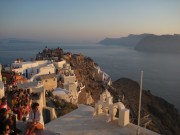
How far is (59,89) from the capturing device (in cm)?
2364

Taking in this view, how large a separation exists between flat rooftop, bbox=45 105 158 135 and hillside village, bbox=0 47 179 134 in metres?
0.33

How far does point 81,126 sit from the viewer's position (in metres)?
10.3

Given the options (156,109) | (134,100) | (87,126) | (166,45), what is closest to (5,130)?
(87,126)

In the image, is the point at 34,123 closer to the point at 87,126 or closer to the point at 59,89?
the point at 87,126

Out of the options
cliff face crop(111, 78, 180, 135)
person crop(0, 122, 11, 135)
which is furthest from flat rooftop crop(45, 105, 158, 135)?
cliff face crop(111, 78, 180, 135)

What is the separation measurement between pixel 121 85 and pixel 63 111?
3672cm

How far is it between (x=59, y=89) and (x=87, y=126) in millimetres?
13570

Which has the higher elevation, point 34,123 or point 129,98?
point 34,123

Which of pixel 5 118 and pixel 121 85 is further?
pixel 121 85

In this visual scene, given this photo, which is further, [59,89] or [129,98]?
[129,98]

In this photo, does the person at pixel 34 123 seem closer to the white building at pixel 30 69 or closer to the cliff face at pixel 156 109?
the white building at pixel 30 69

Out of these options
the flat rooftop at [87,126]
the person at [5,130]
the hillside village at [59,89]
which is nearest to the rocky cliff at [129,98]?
the hillside village at [59,89]

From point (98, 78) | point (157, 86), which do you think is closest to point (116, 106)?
point (98, 78)

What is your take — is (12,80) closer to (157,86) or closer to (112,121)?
(112,121)
